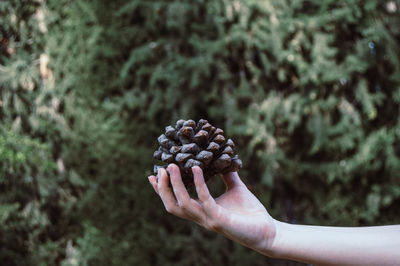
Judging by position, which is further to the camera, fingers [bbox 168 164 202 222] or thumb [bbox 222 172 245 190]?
thumb [bbox 222 172 245 190]

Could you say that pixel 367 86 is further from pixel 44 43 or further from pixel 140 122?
pixel 44 43

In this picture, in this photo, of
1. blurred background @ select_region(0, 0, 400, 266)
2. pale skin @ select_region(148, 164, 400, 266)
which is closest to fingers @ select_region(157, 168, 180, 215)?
pale skin @ select_region(148, 164, 400, 266)

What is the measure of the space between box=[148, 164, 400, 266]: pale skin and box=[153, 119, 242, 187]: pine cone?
0.06 metres

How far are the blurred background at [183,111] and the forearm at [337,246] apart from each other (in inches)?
56.1

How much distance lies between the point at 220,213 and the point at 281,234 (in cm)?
16

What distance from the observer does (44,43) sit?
2383 mm

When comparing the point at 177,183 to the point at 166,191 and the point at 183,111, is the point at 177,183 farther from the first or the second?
the point at 183,111

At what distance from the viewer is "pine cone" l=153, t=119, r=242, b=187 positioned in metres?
0.86

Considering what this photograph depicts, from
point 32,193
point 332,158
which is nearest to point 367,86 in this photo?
point 332,158

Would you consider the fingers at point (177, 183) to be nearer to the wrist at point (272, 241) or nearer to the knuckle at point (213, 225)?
the knuckle at point (213, 225)

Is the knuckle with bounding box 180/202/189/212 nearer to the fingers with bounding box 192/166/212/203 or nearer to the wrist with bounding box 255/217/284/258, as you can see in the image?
the fingers with bounding box 192/166/212/203

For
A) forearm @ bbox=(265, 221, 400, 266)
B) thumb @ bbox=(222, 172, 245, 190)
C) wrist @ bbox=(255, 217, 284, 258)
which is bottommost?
forearm @ bbox=(265, 221, 400, 266)

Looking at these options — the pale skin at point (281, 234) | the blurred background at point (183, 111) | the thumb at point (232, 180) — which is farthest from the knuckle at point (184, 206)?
the blurred background at point (183, 111)

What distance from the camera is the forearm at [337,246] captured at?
79cm
